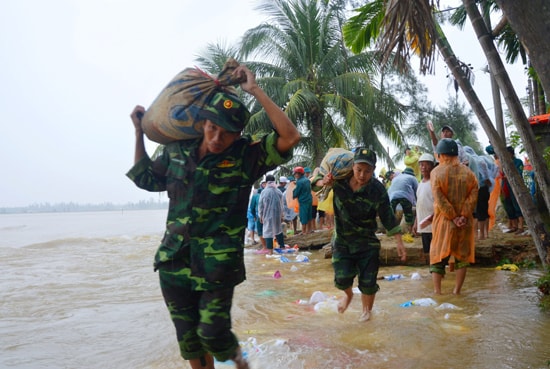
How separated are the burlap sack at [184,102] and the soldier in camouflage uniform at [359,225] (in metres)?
1.97

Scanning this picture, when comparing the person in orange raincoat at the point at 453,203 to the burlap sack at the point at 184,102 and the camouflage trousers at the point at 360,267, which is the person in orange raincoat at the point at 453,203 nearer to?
the camouflage trousers at the point at 360,267

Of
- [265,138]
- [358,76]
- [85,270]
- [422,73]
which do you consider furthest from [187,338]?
[358,76]

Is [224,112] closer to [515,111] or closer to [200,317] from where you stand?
[200,317]

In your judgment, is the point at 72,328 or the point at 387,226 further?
the point at 72,328

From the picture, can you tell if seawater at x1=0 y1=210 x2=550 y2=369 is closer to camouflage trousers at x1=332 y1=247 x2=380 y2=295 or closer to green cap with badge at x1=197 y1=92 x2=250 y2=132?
camouflage trousers at x1=332 y1=247 x2=380 y2=295

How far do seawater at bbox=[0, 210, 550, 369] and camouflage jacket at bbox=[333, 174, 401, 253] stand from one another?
79cm

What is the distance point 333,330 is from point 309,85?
52.3 feet

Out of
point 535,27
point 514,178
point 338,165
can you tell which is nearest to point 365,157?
point 338,165

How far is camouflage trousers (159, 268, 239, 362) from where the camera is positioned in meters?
2.52

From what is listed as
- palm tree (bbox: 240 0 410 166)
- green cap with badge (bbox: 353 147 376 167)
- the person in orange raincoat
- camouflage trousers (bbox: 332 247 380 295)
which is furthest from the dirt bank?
palm tree (bbox: 240 0 410 166)

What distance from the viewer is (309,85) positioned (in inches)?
755

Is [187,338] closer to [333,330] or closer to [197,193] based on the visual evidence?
[197,193]

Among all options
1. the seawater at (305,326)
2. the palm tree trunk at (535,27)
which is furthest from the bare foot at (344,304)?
the palm tree trunk at (535,27)

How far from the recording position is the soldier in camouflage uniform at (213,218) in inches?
99.9
